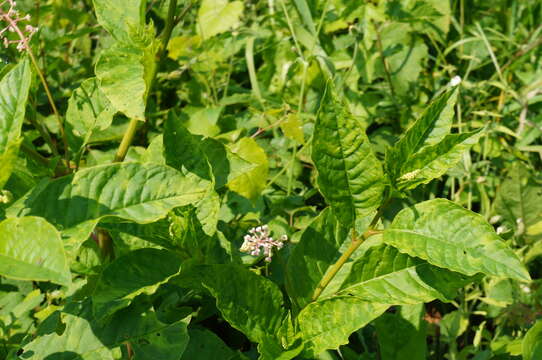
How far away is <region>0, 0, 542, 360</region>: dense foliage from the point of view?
1247mm

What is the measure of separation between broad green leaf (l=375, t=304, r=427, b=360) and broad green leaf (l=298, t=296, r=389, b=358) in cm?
41

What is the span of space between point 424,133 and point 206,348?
88 cm

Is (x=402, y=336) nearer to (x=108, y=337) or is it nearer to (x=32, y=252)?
(x=108, y=337)

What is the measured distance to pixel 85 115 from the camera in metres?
1.72

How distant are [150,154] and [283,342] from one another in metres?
0.63

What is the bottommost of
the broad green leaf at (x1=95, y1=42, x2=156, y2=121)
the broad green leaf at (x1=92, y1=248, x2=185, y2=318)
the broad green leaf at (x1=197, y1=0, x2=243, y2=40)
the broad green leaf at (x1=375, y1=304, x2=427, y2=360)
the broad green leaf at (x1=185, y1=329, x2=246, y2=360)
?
the broad green leaf at (x1=375, y1=304, x2=427, y2=360)

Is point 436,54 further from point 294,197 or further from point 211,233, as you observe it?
point 211,233

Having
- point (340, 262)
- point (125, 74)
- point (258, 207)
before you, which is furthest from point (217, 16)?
point (340, 262)

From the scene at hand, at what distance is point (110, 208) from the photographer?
48.4 inches

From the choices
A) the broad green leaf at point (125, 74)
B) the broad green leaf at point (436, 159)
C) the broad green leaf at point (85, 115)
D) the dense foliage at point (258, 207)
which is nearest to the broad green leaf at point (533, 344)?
the dense foliage at point (258, 207)

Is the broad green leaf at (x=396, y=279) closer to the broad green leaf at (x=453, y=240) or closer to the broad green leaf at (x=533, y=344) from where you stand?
the broad green leaf at (x=453, y=240)

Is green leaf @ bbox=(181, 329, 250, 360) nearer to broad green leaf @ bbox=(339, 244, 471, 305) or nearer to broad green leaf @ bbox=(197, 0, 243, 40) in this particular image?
broad green leaf @ bbox=(339, 244, 471, 305)

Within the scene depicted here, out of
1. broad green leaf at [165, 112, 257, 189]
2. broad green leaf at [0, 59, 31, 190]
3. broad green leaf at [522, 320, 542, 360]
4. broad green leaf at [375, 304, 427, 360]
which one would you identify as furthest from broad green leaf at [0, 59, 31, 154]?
broad green leaf at [522, 320, 542, 360]

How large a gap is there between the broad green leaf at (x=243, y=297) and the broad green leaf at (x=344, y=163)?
0.29 metres
